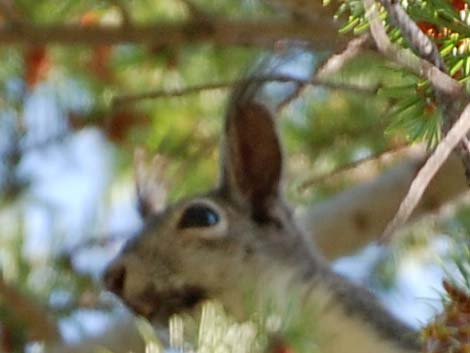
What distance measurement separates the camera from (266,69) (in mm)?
1842

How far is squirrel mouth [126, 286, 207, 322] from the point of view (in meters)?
2.07

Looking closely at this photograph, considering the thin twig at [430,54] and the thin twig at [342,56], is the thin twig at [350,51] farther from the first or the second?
the thin twig at [430,54]

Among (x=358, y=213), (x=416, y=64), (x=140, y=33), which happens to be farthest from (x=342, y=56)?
(x=358, y=213)

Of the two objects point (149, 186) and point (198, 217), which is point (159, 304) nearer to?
point (198, 217)

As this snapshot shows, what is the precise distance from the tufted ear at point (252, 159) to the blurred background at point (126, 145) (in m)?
0.13

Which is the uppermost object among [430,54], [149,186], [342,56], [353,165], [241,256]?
[430,54]

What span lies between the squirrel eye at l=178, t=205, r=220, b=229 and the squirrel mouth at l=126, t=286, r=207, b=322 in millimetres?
162

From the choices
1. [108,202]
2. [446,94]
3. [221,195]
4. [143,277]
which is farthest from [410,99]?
[108,202]

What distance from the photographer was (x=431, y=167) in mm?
1096

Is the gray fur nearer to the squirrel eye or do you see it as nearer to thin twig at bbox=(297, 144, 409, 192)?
the squirrel eye

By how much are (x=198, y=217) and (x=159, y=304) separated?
238 millimetres

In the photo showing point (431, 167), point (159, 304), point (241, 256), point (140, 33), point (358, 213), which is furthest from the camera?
point (358, 213)

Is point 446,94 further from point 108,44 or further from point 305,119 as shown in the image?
point 305,119

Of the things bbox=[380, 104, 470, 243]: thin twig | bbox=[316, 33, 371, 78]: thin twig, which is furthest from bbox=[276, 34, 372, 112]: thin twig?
bbox=[380, 104, 470, 243]: thin twig
